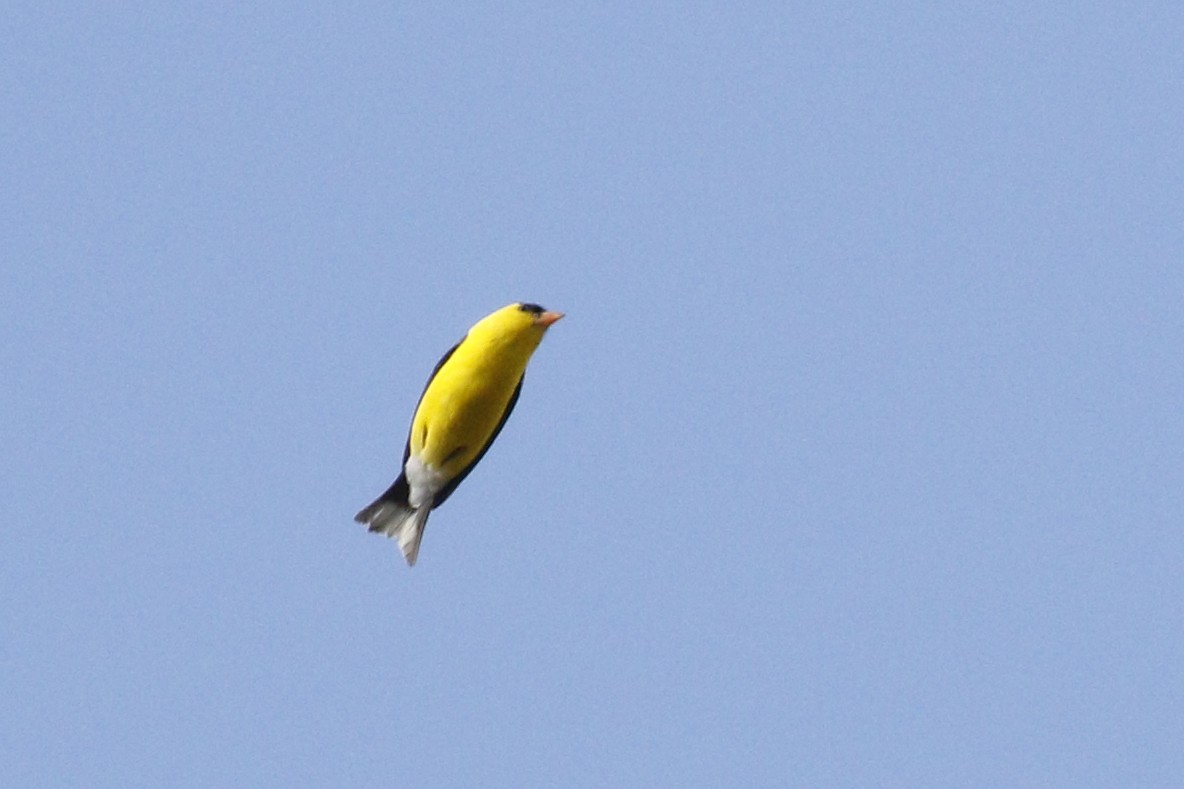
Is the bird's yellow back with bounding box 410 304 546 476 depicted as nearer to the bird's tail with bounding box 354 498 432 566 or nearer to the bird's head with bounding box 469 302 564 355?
the bird's head with bounding box 469 302 564 355

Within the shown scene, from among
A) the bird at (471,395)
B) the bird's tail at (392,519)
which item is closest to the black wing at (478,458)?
the bird at (471,395)

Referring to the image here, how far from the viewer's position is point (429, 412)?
11.7m

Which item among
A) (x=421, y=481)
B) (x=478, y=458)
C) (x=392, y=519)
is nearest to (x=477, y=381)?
(x=478, y=458)

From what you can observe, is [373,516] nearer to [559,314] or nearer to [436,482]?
[436,482]

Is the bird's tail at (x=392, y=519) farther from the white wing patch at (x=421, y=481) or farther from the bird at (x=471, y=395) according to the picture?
the bird at (x=471, y=395)

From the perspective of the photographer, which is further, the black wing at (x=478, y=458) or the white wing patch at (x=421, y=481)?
the white wing patch at (x=421, y=481)

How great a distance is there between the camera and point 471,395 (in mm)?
11508

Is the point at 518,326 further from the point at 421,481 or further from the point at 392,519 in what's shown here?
the point at 392,519

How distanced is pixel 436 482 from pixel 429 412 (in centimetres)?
71

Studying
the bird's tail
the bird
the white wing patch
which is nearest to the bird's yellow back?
the bird

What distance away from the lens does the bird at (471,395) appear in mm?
11531

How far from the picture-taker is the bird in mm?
11531

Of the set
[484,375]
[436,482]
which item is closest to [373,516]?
[436,482]

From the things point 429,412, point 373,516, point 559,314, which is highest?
point 559,314
